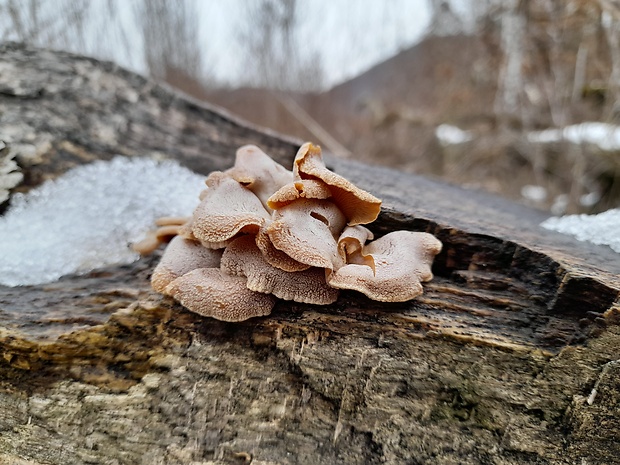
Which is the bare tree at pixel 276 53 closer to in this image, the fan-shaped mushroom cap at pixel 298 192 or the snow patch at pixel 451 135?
the snow patch at pixel 451 135

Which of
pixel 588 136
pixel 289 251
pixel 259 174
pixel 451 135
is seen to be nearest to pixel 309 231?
pixel 289 251

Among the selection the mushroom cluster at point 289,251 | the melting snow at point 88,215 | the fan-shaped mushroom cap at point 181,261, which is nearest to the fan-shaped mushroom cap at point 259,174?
the mushroom cluster at point 289,251

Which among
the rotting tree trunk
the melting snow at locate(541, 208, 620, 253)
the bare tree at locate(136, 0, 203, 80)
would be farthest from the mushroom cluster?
the bare tree at locate(136, 0, 203, 80)

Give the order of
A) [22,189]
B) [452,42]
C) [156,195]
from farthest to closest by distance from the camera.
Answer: [452,42], [156,195], [22,189]

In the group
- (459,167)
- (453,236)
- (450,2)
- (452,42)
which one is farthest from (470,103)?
(453,236)

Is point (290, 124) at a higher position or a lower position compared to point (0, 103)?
higher

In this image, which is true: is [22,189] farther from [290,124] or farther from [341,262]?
[290,124]
